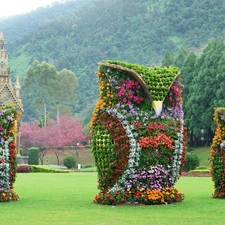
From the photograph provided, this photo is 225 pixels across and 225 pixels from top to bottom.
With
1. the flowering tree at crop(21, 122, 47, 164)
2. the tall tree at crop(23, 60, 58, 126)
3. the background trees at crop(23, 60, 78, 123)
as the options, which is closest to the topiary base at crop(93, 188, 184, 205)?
A: the flowering tree at crop(21, 122, 47, 164)

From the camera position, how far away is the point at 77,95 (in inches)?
3376

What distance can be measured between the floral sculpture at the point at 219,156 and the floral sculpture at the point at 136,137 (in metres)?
1.41

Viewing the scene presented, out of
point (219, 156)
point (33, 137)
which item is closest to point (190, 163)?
point (219, 156)

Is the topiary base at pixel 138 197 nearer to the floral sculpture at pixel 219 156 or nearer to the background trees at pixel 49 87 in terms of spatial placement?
the floral sculpture at pixel 219 156

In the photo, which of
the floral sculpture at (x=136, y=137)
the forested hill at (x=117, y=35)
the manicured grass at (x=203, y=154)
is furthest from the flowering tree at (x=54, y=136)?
the floral sculpture at (x=136, y=137)

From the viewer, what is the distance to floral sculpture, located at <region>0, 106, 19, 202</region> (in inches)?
536

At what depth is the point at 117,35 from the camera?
102562 millimetres

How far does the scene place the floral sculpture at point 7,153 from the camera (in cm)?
1362

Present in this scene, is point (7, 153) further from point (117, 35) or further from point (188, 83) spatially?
point (117, 35)

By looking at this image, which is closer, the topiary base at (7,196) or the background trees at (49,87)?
the topiary base at (7,196)

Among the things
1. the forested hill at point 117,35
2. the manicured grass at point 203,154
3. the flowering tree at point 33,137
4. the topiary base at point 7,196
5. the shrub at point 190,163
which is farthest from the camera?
the forested hill at point 117,35

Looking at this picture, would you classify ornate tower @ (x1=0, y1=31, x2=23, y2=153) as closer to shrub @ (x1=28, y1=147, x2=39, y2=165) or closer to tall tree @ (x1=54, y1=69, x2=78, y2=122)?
shrub @ (x1=28, y1=147, x2=39, y2=165)

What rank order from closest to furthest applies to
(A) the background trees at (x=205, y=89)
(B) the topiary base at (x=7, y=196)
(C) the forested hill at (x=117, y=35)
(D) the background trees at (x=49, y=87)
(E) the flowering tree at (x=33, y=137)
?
(B) the topiary base at (x=7, y=196) → (A) the background trees at (x=205, y=89) → (E) the flowering tree at (x=33, y=137) → (D) the background trees at (x=49, y=87) → (C) the forested hill at (x=117, y=35)

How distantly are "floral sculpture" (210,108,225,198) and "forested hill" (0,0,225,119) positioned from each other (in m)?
71.1
